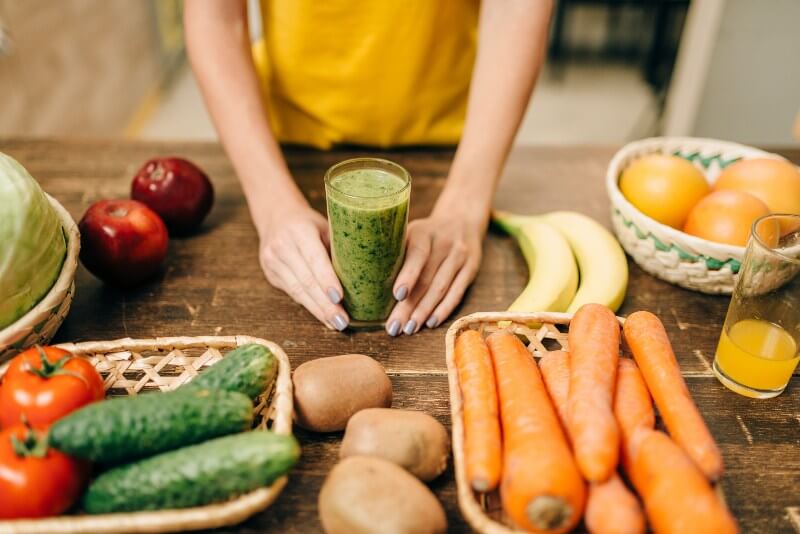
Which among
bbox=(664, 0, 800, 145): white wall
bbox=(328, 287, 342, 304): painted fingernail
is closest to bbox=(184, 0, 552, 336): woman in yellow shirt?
bbox=(328, 287, 342, 304): painted fingernail

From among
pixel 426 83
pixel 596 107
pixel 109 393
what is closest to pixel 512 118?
pixel 426 83

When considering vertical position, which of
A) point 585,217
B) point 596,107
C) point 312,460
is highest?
point 585,217

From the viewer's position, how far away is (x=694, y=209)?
3.66 feet

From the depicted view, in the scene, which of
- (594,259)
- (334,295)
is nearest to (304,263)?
(334,295)

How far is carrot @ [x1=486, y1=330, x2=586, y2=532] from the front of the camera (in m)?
0.65

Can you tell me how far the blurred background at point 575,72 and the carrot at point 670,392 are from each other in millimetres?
1518

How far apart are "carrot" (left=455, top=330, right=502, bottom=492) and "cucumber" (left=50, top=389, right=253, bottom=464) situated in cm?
26

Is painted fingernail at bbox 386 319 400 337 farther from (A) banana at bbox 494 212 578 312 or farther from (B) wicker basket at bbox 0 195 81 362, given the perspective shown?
(B) wicker basket at bbox 0 195 81 362

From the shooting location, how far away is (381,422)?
2.49 ft

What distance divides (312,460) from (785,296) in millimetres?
703

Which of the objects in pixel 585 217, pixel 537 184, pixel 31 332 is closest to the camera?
pixel 31 332

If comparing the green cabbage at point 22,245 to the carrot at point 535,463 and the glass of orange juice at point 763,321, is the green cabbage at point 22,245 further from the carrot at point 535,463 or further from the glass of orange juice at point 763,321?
the glass of orange juice at point 763,321

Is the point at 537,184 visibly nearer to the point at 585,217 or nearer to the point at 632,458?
the point at 585,217

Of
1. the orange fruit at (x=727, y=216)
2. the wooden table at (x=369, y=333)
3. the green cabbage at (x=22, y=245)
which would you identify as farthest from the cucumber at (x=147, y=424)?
the orange fruit at (x=727, y=216)
